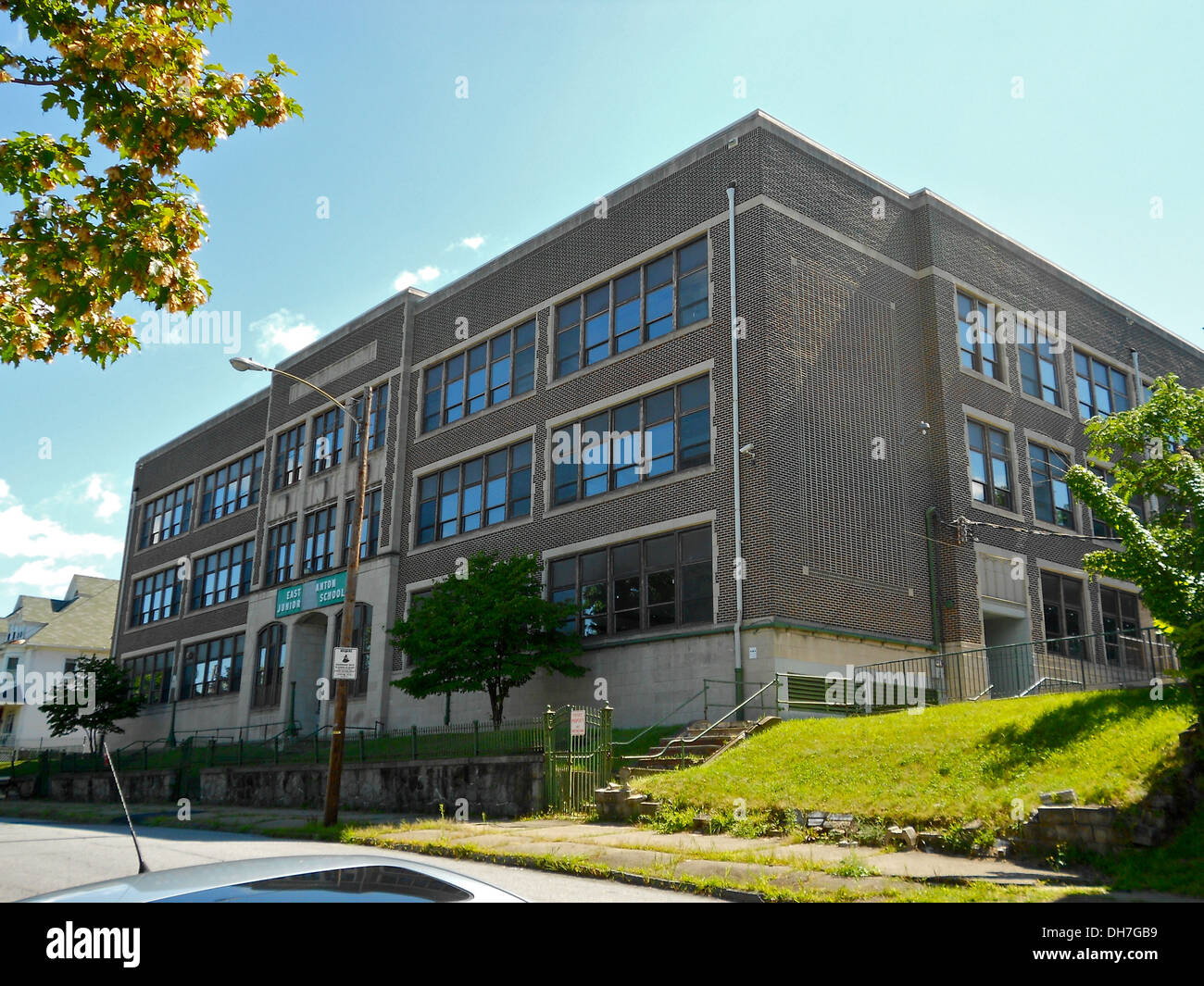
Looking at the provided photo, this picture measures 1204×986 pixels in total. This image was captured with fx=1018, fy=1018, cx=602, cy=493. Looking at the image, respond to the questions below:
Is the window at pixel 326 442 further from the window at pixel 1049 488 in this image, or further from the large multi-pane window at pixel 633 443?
the window at pixel 1049 488

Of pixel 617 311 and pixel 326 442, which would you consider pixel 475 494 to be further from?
pixel 326 442

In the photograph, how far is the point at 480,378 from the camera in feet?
114

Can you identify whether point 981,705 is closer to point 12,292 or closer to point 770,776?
point 770,776

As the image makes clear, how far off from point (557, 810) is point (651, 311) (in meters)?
14.8

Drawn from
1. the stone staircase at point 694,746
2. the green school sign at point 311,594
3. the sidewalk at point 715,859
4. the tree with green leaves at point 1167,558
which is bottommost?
the sidewalk at point 715,859

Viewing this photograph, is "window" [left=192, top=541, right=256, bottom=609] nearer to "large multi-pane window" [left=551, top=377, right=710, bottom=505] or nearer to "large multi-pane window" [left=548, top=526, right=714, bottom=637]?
"large multi-pane window" [left=551, top=377, right=710, bottom=505]

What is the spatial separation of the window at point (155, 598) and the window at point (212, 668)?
3.70 m

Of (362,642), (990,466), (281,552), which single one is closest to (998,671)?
(990,466)

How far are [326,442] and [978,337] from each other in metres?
25.4

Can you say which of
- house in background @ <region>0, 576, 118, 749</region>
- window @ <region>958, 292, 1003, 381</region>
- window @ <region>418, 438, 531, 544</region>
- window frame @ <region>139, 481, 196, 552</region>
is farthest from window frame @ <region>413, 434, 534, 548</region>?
house in background @ <region>0, 576, 118, 749</region>

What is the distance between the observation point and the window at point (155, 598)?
51031mm

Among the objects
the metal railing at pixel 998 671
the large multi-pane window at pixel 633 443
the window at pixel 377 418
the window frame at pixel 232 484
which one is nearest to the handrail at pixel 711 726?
the metal railing at pixel 998 671
